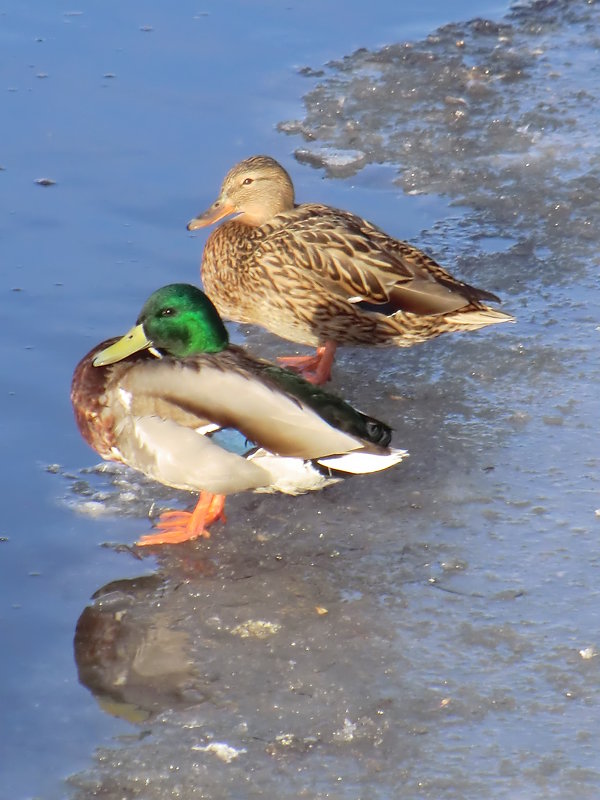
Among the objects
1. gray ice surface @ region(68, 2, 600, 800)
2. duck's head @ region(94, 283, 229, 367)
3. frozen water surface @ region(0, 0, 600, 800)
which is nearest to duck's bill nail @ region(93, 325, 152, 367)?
duck's head @ region(94, 283, 229, 367)

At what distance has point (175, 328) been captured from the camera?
3.98 m

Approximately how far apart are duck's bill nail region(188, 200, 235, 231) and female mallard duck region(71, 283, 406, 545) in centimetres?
133

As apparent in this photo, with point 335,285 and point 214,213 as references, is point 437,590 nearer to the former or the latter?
point 335,285

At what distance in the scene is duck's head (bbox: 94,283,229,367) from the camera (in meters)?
3.96

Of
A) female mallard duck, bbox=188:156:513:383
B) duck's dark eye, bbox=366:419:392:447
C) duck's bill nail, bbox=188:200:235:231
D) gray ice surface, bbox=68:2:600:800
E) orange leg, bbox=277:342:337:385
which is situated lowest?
gray ice surface, bbox=68:2:600:800

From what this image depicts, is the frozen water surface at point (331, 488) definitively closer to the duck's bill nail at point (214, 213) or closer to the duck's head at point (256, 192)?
the duck's bill nail at point (214, 213)

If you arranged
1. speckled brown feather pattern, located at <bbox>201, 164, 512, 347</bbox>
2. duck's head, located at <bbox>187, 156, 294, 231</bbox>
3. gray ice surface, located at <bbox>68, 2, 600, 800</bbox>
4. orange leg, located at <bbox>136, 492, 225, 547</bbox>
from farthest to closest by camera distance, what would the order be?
duck's head, located at <bbox>187, 156, 294, 231</bbox>, speckled brown feather pattern, located at <bbox>201, 164, 512, 347</bbox>, orange leg, located at <bbox>136, 492, 225, 547</bbox>, gray ice surface, located at <bbox>68, 2, 600, 800</bbox>

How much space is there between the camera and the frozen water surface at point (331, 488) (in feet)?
10.3

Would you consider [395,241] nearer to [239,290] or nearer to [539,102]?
[239,290]

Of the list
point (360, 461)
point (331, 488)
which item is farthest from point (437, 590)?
point (331, 488)

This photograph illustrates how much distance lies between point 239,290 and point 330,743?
2.31 meters

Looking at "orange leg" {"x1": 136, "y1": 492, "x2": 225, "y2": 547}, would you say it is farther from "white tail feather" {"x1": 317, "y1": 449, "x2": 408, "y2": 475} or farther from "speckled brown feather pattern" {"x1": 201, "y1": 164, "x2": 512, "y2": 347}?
"speckled brown feather pattern" {"x1": 201, "y1": 164, "x2": 512, "y2": 347}

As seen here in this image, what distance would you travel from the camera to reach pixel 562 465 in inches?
168

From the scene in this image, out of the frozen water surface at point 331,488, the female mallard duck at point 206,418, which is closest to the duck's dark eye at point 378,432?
the female mallard duck at point 206,418
